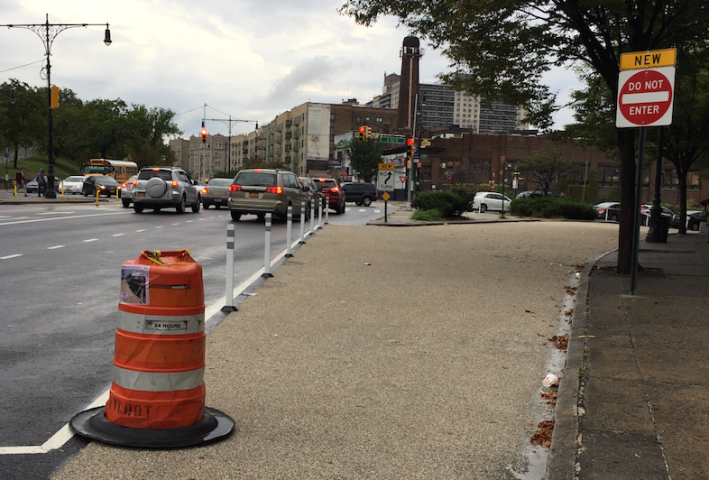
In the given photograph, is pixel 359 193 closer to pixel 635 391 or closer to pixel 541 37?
pixel 541 37

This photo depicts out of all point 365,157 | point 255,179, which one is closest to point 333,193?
point 255,179

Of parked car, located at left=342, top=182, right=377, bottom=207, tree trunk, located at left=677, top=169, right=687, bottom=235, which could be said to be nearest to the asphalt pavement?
tree trunk, located at left=677, top=169, right=687, bottom=235

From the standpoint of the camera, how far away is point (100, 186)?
52.3 meters

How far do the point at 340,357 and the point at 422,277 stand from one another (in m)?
6.03

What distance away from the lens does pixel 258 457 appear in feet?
13.9

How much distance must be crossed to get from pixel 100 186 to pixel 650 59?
157 ft

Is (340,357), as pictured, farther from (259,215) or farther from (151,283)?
(259,215)

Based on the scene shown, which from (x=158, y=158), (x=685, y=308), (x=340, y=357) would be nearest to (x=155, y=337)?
(x=340, y=357)

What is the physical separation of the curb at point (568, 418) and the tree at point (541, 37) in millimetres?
6132

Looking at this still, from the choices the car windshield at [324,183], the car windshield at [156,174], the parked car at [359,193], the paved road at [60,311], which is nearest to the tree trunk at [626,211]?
the paved road at [60,311]

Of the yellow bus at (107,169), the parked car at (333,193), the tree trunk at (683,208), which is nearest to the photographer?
the tree trunk at (683,208)

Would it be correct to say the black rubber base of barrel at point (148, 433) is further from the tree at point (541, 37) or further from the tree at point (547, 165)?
the tree at point (547, 165)

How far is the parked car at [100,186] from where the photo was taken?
52469 mm

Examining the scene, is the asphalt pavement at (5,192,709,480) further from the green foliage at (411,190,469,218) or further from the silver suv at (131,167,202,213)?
the green foliage at (411,190,469,218)
